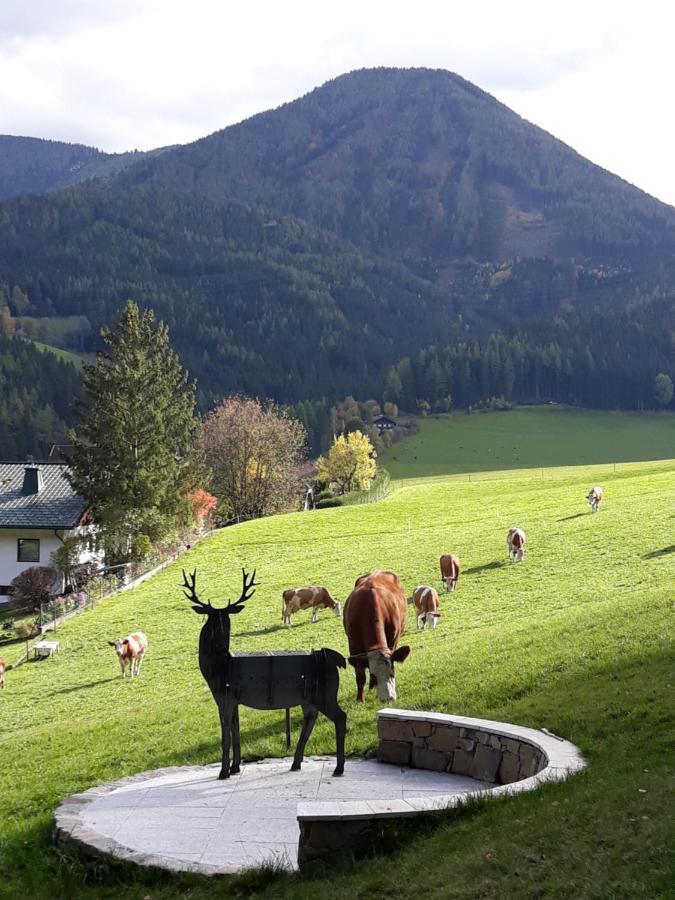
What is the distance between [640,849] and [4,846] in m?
8.15

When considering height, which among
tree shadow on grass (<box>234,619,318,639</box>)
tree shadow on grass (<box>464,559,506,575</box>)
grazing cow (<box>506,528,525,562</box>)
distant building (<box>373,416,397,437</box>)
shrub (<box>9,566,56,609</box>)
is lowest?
shrub (<box>9,566,56,609</box>)

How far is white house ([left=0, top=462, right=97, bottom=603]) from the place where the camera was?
57125 millimetres

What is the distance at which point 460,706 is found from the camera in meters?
16.4

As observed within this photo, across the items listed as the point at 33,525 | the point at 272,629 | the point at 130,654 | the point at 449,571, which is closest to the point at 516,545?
the point at 449,571

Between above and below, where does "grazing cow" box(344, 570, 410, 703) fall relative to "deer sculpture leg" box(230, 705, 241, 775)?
above

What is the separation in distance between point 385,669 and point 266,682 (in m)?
3.98

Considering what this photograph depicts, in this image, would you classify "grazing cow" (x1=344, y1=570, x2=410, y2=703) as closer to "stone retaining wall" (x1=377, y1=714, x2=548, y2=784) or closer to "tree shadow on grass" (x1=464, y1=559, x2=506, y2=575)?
"stone retaining wall" (x1=377, y1=714, x2=548, y2=784)

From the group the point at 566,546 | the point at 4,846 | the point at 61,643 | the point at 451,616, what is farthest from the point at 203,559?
the point at 4,846

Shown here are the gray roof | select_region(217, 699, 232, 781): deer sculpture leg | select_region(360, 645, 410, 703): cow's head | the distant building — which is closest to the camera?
select_region(217, 699, 232, 781): deer sculpture leg

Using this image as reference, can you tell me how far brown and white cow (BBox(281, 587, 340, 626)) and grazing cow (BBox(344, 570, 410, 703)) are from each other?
11679 millimetres

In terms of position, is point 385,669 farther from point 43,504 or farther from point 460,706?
point 43,504

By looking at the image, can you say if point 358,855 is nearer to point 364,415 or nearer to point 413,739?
point 413,739

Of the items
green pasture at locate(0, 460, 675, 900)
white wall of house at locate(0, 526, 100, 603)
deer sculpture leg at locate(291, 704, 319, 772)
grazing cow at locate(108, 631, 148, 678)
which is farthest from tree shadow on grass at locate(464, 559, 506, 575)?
white wall of house at locate(0, 526, 100, 603)

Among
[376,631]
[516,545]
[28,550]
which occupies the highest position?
[376,631]
